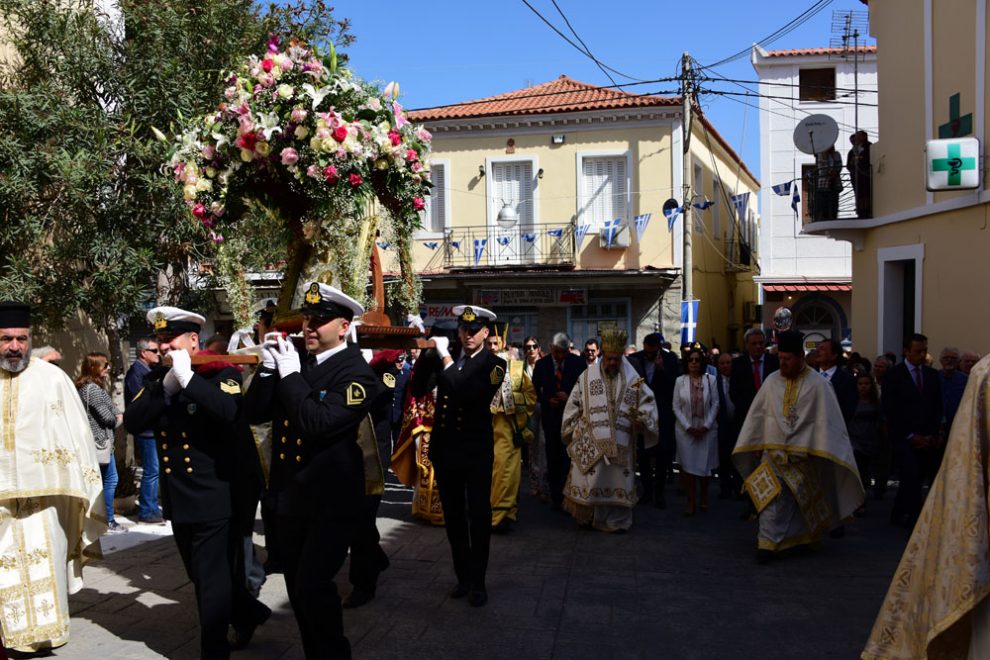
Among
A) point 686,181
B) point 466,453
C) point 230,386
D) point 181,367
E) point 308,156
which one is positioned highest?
point 686,181

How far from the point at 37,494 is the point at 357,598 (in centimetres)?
214

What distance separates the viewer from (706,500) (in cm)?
1001

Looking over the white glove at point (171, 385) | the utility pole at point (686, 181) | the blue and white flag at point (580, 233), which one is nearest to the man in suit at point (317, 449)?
the white glove at point (171, 385)

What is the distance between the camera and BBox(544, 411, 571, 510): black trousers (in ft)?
34.1

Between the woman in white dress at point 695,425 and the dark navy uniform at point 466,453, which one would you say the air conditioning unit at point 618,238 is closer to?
the woman in white dress at point 695,425

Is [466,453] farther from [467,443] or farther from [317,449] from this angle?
[317,449]

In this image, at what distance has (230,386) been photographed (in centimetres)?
500

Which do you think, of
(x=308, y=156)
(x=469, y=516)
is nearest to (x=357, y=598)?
(x=469, y=516)

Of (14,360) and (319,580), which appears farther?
(14,360)

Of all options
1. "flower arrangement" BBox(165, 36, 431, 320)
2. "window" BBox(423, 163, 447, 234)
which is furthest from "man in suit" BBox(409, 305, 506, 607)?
"window" BBox(423, 163, 447, 234)

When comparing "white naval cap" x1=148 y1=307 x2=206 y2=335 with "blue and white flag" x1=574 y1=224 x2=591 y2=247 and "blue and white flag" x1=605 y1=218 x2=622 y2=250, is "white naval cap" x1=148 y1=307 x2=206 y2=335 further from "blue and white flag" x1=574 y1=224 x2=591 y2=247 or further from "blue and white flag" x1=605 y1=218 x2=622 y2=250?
"blue and white flag" x1=574 y1=224 x2=591 y2=247

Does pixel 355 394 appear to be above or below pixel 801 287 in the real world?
below

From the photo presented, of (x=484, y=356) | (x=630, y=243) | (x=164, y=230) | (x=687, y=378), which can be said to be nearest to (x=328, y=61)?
(x=484, y=356)

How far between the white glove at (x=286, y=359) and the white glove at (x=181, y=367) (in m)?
0.64
